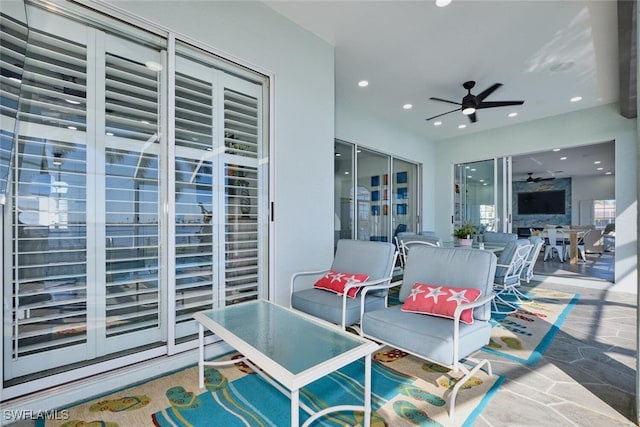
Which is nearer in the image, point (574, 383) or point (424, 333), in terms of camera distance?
point (424, 333)

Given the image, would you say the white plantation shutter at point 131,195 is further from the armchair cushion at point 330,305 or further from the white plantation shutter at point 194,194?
the armchair cushion at point 330,305

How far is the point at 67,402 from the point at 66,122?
178 cm

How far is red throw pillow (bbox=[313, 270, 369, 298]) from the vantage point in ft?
8.32

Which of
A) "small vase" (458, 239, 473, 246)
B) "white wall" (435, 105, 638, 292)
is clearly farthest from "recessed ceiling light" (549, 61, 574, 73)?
"small vase" (458, 239, 473, 246)

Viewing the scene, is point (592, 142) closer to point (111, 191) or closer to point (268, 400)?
point (268, 400)

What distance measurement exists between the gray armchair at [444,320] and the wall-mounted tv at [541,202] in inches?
492

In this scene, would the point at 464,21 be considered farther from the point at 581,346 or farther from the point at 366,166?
the point at 581,346

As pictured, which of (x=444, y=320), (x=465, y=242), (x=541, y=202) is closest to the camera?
(x=444, y=320)

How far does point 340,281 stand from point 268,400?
1.14 metres

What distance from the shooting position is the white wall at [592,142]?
185 inches

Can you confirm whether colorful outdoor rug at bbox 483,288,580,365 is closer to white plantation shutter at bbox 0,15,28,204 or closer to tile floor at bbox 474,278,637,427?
tile floor at bbox 474,278,637,427

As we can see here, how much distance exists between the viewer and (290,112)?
304cm

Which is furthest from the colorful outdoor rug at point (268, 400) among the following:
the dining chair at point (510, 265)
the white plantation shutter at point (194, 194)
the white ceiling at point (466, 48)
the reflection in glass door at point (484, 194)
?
the reflection in glass door at point (484, 194)

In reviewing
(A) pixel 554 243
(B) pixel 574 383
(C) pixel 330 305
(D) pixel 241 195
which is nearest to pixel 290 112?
(D) pixel 241 195
